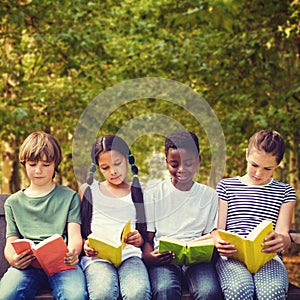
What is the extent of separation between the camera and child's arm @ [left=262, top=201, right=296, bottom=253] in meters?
3.98

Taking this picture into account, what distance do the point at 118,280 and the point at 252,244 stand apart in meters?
0.77

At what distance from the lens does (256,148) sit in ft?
14.0

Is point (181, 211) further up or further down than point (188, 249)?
further up

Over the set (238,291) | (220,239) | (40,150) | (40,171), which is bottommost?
(238,291)

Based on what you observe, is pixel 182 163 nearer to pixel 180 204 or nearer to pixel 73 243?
pixel 180 204

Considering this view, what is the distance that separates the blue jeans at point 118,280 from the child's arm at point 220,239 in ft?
1.44

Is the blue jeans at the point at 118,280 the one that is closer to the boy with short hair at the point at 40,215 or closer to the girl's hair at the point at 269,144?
the boy with short hair at the point at 40,215

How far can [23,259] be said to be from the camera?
3969mm

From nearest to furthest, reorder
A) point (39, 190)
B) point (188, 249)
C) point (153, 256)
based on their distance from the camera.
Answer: point (188, 249) < point (153, 256) < point (39, 190)

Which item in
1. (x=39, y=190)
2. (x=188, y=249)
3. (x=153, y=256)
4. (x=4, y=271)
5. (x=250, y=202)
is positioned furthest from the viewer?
(x=4, y=271)

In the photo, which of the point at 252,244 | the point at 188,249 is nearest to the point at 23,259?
the point at 188,249

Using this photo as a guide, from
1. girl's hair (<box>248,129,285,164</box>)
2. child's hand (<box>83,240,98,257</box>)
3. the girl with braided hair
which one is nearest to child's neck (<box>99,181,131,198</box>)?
the girl with braided hair

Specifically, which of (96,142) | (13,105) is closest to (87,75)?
(13,105)

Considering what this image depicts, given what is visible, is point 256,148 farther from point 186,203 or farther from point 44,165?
point 44,165
